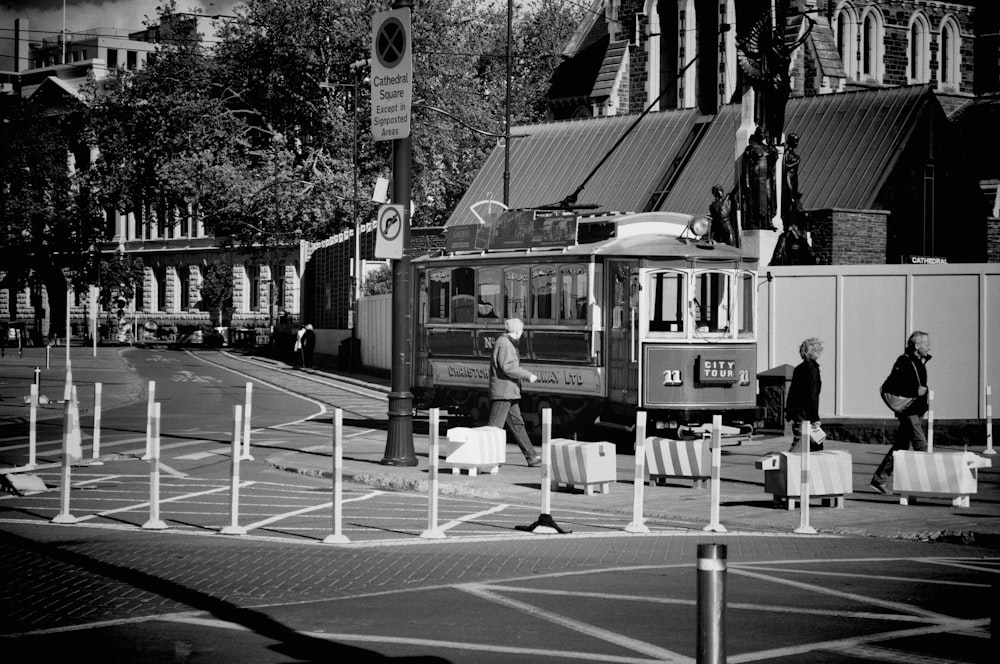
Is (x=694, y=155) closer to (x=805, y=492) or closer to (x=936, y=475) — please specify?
(x=936, y=475)

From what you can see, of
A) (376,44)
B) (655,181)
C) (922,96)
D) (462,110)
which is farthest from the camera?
(462,110)

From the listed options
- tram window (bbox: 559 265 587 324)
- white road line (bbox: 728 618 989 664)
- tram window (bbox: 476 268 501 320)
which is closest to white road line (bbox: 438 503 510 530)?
white road line (bbox: 728 618 989 664)

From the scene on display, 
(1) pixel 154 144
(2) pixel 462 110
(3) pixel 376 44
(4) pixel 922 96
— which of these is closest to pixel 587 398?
(3) pixel 376 44

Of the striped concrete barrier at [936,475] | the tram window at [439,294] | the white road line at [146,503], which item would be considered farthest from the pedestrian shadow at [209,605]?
the tram window at [439,294]

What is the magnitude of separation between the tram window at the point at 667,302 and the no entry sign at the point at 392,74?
5633 millimetres

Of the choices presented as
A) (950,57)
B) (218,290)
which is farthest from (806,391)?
(218,290)

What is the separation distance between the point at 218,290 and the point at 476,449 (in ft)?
223

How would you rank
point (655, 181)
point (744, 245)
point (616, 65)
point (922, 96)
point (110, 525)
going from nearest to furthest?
1. point (110, 525)
2. point (744, 245)
3. point (922, 96)
4. point (655, 181)
5. point (616, 65)

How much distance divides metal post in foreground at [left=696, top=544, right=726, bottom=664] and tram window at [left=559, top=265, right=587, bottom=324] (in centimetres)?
1718

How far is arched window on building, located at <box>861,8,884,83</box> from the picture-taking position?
5791 centimetres

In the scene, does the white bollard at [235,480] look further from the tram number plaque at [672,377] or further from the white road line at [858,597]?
the tram number plaque at [672,377]

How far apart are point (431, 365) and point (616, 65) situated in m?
33.1

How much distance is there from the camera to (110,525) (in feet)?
44.1

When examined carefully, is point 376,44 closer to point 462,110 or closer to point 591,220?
point 591,220
